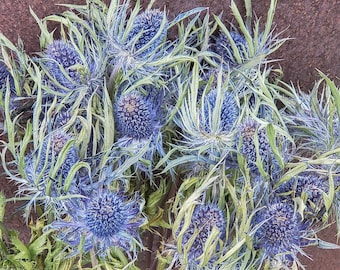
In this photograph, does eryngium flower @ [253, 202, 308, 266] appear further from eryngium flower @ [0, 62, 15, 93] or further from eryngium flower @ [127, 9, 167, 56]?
eryngium flower @ [0, 62, 15, 93]

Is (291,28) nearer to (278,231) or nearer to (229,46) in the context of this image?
(229,46)

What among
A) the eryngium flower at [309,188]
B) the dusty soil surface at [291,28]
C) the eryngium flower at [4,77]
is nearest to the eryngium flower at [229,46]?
the dusty soil surface at [291,28]

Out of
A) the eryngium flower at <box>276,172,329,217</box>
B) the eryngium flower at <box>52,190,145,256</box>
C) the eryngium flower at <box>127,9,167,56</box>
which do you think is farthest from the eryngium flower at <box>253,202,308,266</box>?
the eryngium flower at <box>127,9,167,56</box>

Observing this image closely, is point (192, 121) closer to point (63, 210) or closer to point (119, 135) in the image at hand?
point (119, 135)

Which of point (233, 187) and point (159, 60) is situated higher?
point (159, 60)

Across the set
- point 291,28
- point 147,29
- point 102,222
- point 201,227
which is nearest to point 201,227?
point 201,227

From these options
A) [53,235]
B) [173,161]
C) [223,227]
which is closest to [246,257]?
[223,227]

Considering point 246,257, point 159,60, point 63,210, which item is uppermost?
point 159,60

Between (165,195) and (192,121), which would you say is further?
(165,195)
